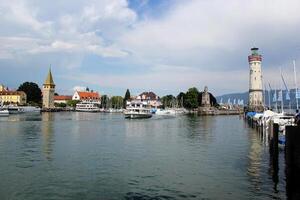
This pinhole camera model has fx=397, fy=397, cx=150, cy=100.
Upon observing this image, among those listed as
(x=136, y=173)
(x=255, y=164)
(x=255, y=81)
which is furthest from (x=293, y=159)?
(x=255, y=81)

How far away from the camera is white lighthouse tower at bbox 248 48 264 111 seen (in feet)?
593

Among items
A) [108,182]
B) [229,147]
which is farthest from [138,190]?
[229,147]

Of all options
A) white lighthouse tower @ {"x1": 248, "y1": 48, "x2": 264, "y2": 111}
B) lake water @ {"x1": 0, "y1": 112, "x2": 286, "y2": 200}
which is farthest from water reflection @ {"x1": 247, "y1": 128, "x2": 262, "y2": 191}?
white lighthouse tower @ {"x1": 248, "y1": 48, "x2": 264, "y2": 111}

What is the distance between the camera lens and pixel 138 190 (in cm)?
2361

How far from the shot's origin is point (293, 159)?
25219 millimetres

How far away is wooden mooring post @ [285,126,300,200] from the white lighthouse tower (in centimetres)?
15682

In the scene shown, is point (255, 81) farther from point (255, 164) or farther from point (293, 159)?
point (293, 159)

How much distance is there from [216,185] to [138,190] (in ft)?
16.8

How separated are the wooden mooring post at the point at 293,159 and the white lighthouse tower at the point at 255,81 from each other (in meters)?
157

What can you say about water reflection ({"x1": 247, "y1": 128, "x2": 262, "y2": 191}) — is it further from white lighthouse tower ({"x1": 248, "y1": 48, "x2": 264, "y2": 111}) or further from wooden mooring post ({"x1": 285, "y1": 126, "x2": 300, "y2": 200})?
white lighthouse tower ({"x1": 248, "y1": 48, "x2": 264, "y2": 111})

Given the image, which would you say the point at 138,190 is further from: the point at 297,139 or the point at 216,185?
the point at 297,139

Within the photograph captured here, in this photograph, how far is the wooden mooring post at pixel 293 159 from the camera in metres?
24.2

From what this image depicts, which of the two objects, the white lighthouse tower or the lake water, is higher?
the white lighthouse tower

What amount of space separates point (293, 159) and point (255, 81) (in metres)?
163
